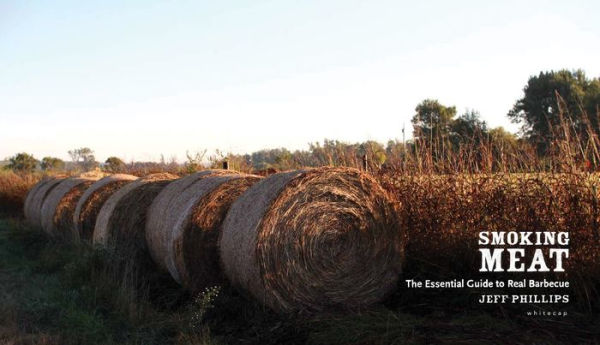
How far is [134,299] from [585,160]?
4882 millimetres

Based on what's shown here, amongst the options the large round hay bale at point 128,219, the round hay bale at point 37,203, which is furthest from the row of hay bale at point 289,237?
the round hay bale at point 37,203

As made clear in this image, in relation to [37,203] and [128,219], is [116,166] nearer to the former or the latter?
[37,203]

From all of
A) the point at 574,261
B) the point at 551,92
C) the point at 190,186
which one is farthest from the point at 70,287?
the point at 551,92

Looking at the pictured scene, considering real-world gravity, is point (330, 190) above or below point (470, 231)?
above

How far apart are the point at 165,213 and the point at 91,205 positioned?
10.6 feet

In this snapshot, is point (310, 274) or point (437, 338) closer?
point (437, 338)

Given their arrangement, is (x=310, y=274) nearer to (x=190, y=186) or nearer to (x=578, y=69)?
(x=190, y=186)

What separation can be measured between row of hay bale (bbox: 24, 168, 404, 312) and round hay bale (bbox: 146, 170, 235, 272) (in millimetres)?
23

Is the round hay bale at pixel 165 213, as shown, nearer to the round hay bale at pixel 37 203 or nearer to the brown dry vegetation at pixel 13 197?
the round hay bale at pixel 37 203

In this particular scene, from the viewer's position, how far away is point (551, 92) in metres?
38.9

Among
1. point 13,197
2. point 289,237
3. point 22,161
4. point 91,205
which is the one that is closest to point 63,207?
point 91,205

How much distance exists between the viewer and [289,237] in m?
5.47

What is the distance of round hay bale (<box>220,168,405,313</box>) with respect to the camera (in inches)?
212

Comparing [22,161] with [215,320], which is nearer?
[215,320]
